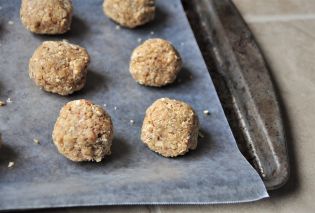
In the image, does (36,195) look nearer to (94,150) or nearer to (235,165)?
(94,150)

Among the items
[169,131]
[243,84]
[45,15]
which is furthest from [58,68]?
[243,84]

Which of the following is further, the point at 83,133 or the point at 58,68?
the point at 58,68

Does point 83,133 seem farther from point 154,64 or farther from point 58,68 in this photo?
point 154,64

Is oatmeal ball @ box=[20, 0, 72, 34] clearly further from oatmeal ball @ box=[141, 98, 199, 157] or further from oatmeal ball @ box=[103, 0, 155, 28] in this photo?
oatmeal ball @ box=[141, 98, 199, 157]

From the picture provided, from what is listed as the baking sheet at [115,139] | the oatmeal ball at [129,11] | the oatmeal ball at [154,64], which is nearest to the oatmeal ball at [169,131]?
the baking sheet at [115,139]

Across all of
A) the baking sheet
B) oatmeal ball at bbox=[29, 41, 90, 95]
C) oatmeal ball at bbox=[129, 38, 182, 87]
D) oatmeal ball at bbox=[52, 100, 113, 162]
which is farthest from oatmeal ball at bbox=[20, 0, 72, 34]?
oatmeal ball at bbox=[52, 100, 113, 162]

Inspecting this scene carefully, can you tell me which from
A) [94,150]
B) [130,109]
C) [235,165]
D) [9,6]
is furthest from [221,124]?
[9,6]

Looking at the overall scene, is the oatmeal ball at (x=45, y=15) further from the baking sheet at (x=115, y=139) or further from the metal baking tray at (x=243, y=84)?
the metal baking tray at (x=243, y=84)
